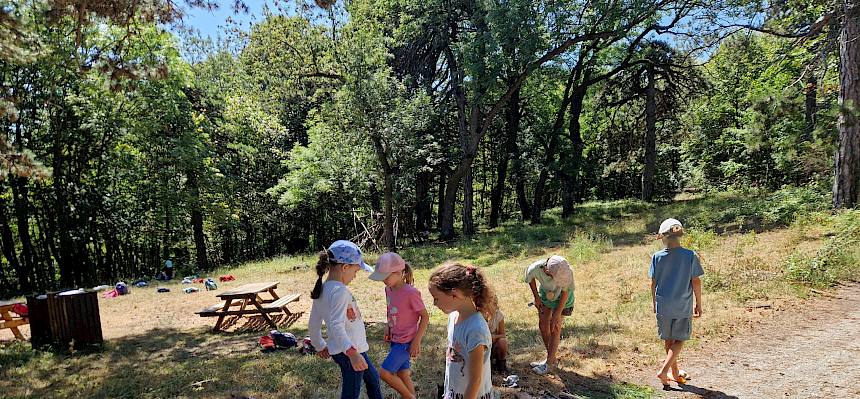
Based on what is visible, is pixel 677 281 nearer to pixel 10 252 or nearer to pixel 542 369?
pixel 542 369

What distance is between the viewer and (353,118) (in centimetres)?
1514

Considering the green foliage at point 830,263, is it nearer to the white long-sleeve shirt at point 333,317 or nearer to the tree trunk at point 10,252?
the white long-sleeve shirt at point 333,317

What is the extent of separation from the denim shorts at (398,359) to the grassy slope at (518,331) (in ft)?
3.09

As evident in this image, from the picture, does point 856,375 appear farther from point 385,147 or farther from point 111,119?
point 111,119

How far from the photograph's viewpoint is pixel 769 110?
37.4 feet

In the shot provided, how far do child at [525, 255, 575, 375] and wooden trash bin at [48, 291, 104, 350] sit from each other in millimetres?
6738

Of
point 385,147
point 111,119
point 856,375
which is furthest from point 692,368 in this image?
point 111,119

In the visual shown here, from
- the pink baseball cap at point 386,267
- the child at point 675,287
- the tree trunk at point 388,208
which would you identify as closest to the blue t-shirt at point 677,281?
the child at point 675,287

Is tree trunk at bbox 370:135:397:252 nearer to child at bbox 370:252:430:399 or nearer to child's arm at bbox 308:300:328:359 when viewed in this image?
child at bbox 370:252:430:399

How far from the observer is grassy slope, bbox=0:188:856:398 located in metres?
5.23

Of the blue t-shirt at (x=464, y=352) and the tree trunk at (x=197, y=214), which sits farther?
the tree trunk at (x=197, y=214)

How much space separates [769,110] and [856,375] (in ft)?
28.6

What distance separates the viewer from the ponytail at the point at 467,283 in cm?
259

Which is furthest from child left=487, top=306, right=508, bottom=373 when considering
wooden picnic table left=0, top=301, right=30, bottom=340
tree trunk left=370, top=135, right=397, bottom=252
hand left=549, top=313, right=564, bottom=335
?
tree trunk left=370, top=135, right=397, bottom=252
